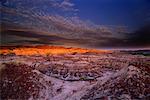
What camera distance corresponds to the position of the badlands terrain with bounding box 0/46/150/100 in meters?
3.98

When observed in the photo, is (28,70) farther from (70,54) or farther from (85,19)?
(85,19)

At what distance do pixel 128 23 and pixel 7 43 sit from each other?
1.81 meters

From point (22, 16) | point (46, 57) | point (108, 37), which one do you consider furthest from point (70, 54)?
point (22, 16)

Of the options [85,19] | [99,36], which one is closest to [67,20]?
[85,19]

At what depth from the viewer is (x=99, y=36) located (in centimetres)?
426

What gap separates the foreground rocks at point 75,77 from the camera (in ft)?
13.0

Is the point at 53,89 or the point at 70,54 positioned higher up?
the point at 70,54

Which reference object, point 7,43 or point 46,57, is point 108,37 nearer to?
point 46,57

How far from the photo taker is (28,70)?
161 inches

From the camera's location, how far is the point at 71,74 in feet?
13.4

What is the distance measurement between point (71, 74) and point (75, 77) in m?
0.07

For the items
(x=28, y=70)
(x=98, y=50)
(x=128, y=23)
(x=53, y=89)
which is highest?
(x=128, y=23)

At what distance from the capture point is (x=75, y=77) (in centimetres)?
409

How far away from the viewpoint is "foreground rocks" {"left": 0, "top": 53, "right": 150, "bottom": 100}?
3.98 meters
